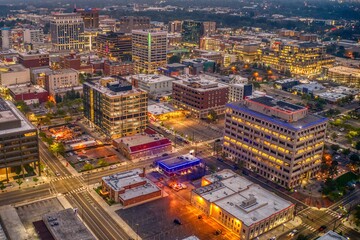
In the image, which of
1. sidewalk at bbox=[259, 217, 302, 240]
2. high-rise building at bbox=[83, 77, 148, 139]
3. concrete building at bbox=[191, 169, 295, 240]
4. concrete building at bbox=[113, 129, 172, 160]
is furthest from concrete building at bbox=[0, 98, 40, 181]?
sidewalk at bbox=[259, 217, 302, 240]

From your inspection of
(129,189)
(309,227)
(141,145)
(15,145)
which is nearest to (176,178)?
(129,189)

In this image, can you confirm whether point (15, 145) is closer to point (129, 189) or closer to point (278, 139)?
point (129, 189)

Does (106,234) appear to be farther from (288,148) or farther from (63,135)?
(63,135)

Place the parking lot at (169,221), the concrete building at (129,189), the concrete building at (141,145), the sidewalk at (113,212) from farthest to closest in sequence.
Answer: the concrete building at (141,145)
the concrete building at (129,189)
the sidewalk at (113,212)
the parking lot at (169,221)

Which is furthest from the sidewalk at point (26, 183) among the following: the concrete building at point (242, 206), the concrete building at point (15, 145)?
the concrete building at point (242, 206)

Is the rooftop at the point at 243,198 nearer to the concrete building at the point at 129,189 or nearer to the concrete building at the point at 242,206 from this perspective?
the concrete building at the point at 242,206

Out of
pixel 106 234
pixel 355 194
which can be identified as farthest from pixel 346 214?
pixel 106 234
